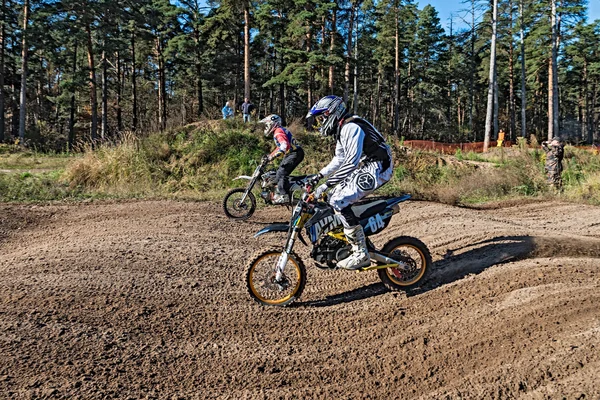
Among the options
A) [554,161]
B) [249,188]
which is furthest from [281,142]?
[554,161]

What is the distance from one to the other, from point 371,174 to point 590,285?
8.57 ft

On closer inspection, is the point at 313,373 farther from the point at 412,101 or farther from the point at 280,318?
the point at 412,101

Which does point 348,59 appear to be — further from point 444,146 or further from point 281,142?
point 281,142

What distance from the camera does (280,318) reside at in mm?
4688

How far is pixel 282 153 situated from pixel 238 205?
64.1 inches

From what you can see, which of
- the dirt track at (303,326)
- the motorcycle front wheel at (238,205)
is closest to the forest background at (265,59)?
the motorcycle front wheel at (238,205)

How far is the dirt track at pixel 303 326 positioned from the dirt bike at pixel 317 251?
0.26m

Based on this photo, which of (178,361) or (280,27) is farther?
(280,27)

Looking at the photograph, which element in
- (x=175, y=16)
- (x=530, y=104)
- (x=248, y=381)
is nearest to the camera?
(x=248, y=381)

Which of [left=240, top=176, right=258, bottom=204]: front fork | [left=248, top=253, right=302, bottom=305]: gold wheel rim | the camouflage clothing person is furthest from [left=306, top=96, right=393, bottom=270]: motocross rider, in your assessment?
the camouflage clothing person

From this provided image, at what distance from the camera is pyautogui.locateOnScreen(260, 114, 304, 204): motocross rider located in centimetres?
877

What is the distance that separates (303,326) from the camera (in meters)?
4.53

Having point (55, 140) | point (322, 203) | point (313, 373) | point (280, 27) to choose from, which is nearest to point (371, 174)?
point (322, 203)

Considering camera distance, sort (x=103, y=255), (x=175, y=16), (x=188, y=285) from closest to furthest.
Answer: (x=188, y=285), (x=103, y=255), (x=175, y=16)
